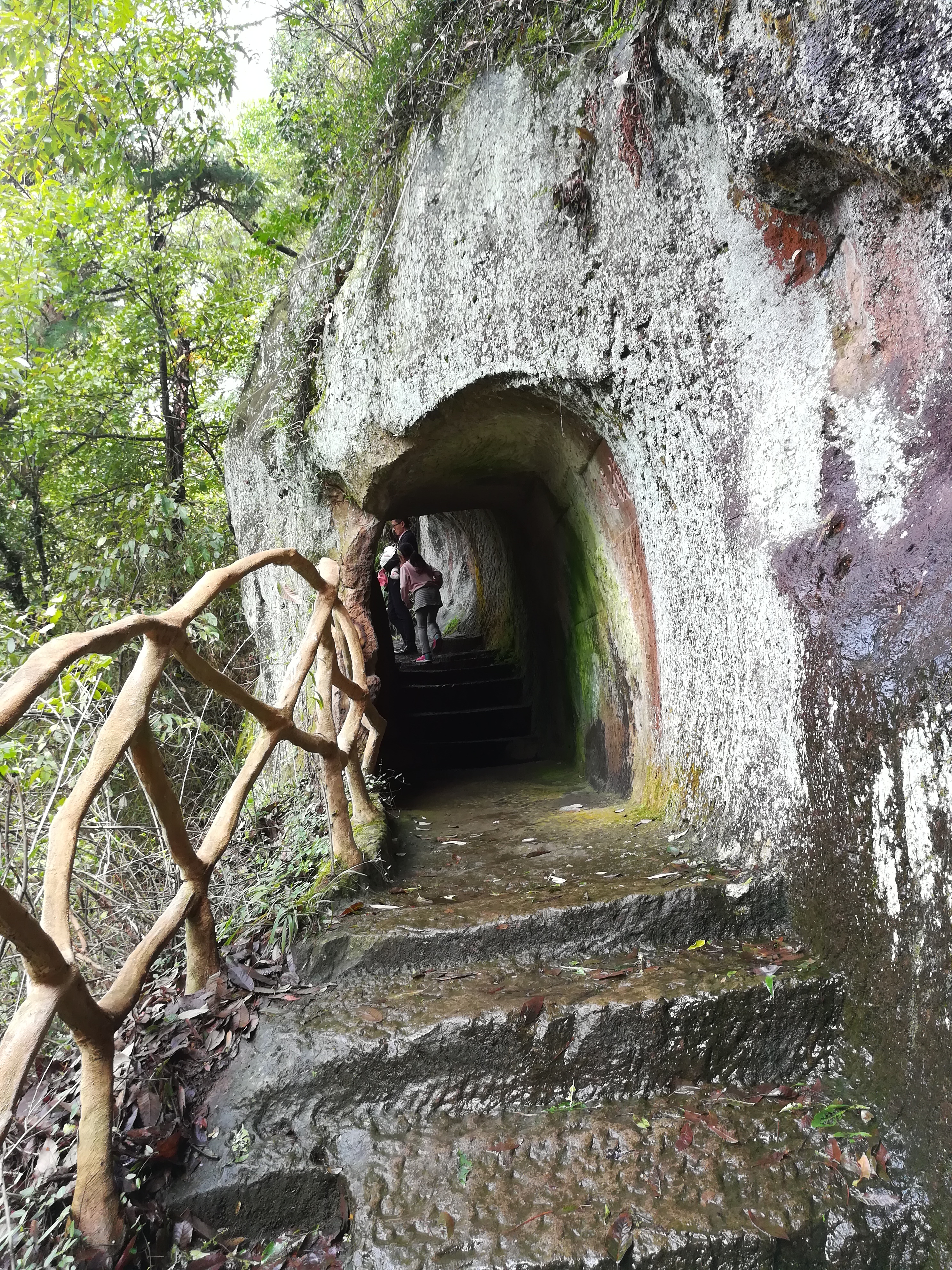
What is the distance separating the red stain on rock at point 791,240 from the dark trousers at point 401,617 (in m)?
7.72

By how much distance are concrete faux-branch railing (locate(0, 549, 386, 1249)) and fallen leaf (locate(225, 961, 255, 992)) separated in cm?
10

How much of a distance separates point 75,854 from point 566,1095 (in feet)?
5.17

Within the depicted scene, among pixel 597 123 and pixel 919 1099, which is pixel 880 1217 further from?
pixel 597 123

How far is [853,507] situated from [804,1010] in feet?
4.90

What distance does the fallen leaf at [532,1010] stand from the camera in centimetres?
233

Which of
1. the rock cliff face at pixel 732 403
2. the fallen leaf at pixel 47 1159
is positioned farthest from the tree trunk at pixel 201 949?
the rock cliff face at pixel 732 403

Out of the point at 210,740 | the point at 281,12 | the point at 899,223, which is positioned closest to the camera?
the point at 899,223

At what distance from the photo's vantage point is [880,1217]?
1.85 meters

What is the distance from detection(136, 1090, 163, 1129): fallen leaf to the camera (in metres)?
2.05

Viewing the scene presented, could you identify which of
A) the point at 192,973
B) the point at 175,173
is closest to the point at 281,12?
the point at 175,173

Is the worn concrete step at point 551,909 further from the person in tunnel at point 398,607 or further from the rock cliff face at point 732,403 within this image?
the person in tunnel at point 398,607

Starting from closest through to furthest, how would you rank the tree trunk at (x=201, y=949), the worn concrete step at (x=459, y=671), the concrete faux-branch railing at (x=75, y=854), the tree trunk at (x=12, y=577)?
the concrete faux-branch railing at (x=75, y=854), the tree trunk at (x=201, y=949), the tree trunk at (x=12, y=577), the worn concrete step at (x=459, y=671)

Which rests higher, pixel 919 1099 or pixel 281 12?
pixel 281 12

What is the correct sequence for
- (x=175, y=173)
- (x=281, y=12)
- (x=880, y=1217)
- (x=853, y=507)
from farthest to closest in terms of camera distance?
1. (x=175, y=173)
2. (x=281, y=12)
3. (x=853, y=507)
4. (x=880, y=1217)
